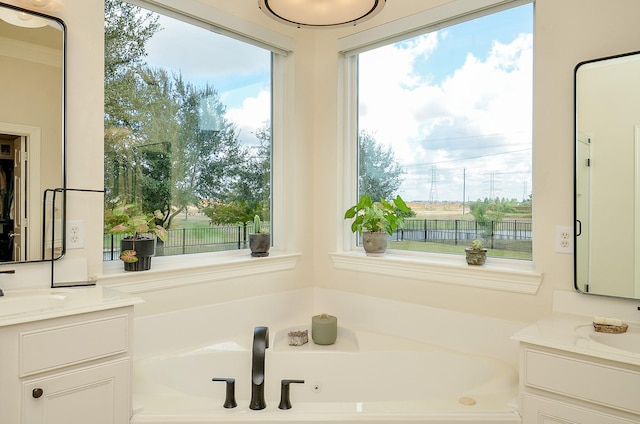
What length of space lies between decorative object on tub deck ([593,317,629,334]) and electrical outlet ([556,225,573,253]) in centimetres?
36

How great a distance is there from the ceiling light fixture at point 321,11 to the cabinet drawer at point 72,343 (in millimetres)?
1307

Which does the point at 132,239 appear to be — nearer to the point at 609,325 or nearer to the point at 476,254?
the point at 476,254

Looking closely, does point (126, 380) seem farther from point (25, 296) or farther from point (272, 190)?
point (272, 190)

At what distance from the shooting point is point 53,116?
1.93 metres

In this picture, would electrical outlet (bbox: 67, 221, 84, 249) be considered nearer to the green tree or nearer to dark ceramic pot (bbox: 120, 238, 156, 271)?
dark ceramic pot (bbox: 120, 238, 156, 271)

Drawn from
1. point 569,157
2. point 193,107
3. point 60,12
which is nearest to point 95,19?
point 60,12

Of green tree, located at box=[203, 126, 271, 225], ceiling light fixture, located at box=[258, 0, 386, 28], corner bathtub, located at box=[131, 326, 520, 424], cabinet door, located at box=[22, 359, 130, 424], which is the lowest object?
corner bathtub, located at box=[131, 326, 520, 424]

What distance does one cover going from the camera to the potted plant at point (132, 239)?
85.8 inches

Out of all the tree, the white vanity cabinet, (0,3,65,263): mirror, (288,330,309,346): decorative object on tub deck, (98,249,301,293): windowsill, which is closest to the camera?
the white vanity cabinet

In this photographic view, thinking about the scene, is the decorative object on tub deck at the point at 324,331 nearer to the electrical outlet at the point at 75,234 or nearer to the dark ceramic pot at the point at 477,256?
the dark ceramic pot at the point at 477,256

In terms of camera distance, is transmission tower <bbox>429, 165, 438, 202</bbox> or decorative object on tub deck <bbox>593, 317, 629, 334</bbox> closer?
decorative object on tub deck <bbox>593, 317, 629, 334</bbox>

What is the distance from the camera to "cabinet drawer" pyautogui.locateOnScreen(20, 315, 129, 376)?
4.67 ft

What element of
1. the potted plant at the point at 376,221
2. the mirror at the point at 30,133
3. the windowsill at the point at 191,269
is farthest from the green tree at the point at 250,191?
the mirror at the point at 30,133

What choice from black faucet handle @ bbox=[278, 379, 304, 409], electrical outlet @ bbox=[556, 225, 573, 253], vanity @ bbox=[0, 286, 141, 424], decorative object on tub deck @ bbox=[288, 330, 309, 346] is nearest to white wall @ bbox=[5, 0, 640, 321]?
electrical outlet @ bbox=[556, 225, 573, 253]
